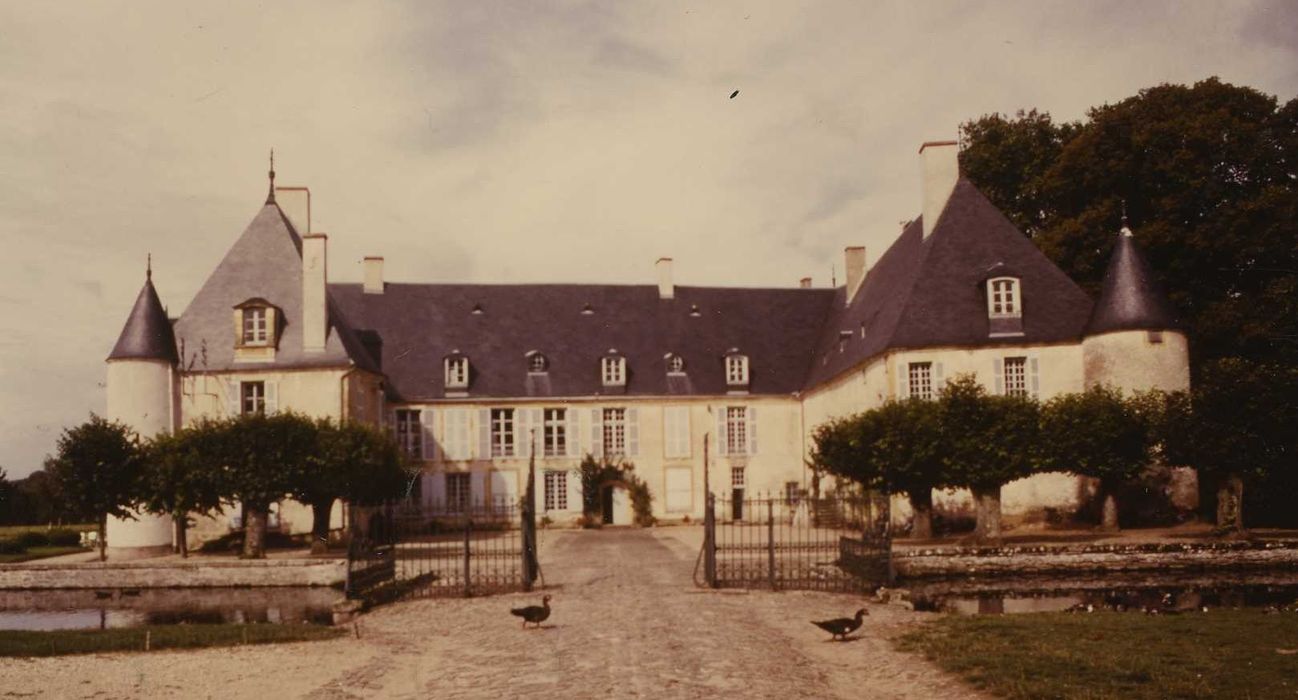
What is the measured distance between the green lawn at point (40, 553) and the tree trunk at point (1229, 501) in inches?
1023

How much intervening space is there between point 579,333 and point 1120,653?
28.9 m

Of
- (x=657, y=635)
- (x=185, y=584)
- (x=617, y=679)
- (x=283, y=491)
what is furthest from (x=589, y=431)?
(x=617, y=679)

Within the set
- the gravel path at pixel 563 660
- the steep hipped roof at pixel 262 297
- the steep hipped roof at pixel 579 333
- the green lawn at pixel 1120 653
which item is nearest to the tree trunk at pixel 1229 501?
the green lawn at pixel 1120 653

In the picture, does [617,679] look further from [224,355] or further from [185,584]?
[224,355]

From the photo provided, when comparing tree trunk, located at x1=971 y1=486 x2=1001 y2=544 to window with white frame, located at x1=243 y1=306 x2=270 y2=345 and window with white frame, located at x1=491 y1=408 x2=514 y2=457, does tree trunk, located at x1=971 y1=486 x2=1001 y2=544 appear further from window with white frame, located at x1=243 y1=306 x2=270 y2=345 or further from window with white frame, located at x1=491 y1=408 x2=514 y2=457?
window with white frame, located at x1=243 y1=306 x2=270 y2=345

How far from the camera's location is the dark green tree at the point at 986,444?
22.4 metres

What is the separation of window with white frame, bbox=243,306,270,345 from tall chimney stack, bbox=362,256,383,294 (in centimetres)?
842

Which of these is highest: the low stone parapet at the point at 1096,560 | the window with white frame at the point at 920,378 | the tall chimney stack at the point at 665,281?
the tall chimney stack at the point at 665,281

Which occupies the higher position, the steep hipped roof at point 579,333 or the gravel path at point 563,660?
the steep hipped roof at point 579,333

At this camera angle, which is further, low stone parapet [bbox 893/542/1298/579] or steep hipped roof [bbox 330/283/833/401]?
steep hipped roof [bbox 330/283/833/401]

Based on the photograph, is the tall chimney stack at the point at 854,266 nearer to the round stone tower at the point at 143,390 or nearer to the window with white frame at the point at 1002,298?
the window with white frame at the point at 1002,298

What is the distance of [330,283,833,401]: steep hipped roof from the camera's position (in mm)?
36812

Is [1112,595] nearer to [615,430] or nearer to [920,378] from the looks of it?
[920,378]

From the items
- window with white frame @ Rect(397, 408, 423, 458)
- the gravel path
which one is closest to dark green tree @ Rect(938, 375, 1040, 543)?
the gravel path
